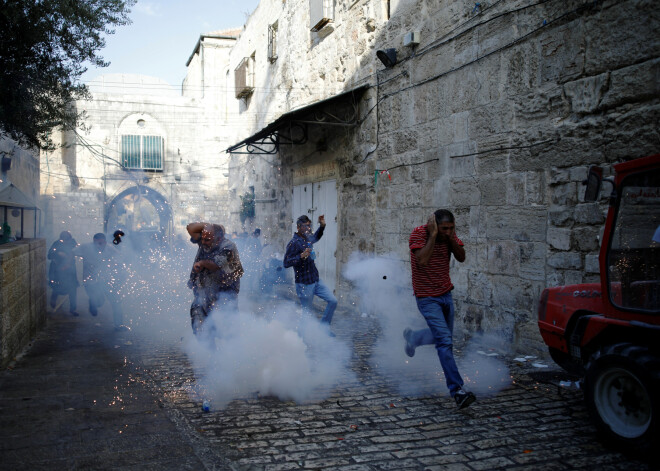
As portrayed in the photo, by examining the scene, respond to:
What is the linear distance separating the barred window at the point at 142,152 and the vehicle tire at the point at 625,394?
1105 inches

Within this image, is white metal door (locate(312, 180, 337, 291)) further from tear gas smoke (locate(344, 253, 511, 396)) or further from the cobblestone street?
the cobblestone street

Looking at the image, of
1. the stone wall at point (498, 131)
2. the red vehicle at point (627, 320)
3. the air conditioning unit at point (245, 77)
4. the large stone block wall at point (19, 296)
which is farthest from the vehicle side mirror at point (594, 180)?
the air conditioning unit at point (245, 77)

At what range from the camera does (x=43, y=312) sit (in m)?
8.77

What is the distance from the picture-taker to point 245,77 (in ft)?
63.2

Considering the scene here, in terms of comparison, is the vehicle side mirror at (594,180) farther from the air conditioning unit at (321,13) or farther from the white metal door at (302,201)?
the white metal door at (302,201)

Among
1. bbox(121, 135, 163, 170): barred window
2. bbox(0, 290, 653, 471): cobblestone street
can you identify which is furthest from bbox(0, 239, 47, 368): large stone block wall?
bbox(121, 135, 163, 170): barred window

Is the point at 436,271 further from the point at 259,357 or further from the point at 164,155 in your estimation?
the point at 164,155

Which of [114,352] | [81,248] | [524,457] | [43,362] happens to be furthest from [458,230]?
[81,248]

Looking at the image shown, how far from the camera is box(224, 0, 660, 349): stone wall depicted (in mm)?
5629

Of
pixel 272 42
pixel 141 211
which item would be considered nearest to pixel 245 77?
pixel 272 42

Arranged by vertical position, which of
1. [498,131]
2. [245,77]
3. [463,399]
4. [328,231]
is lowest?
[463,399]

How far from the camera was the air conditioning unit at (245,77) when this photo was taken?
19.2 metres

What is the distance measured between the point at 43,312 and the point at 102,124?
71.8 ft

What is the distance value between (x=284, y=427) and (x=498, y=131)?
190 inches
